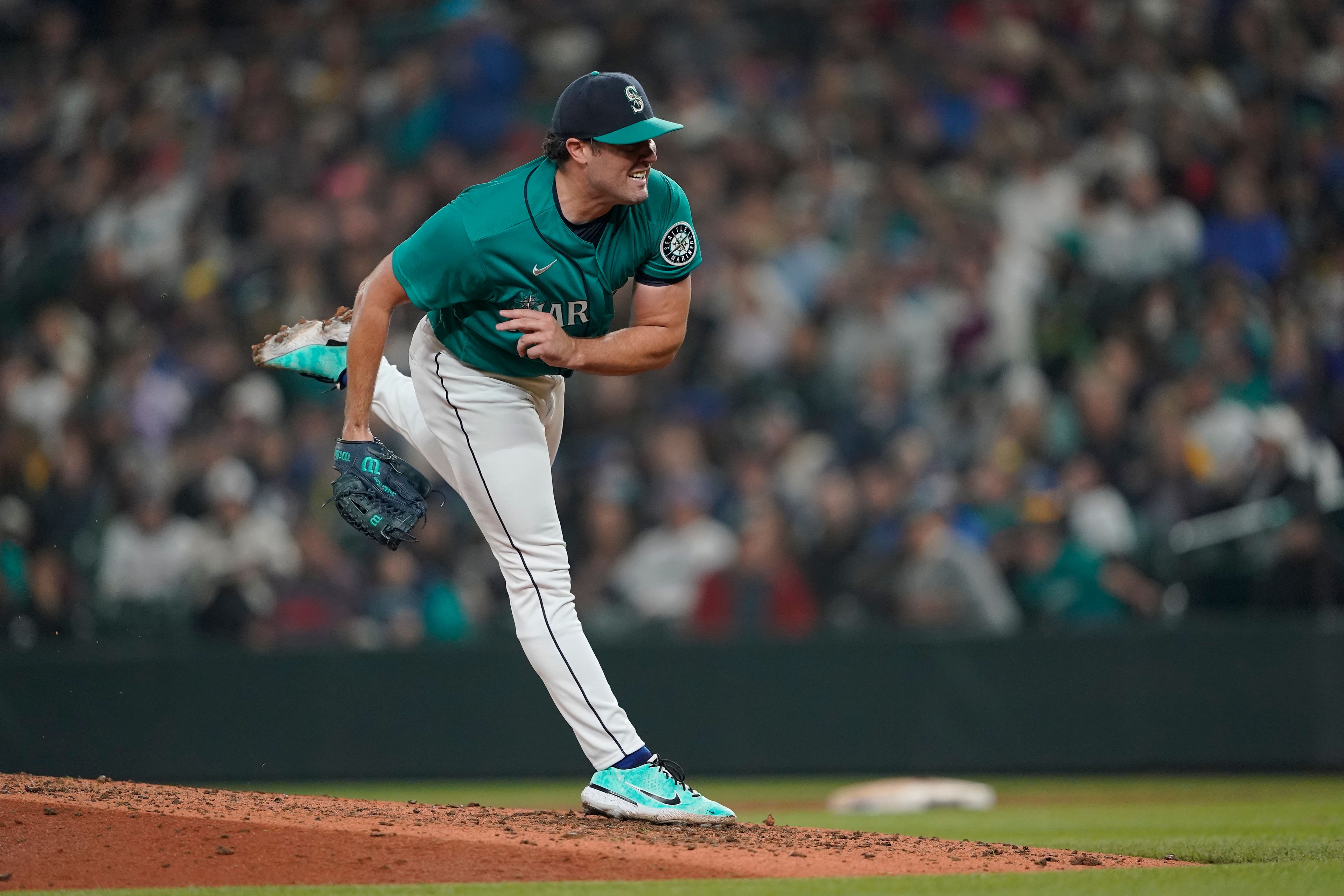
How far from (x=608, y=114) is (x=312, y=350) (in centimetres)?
133

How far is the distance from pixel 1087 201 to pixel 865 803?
416 cm

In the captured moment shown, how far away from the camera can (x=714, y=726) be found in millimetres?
8500

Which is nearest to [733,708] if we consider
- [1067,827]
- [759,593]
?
[759,593]

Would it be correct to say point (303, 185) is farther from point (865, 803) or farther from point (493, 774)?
point (865, 803)

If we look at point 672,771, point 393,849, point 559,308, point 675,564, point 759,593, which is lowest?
point 393,849

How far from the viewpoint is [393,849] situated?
3.75m

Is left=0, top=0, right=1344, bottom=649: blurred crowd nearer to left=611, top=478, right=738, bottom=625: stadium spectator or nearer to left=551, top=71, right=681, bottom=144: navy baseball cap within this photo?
left=611, top=478, right=738, bottom=625: stadium spectator

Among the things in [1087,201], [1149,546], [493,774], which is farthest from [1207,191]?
[493,774]

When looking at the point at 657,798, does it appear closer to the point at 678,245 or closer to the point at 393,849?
the point at 393,849

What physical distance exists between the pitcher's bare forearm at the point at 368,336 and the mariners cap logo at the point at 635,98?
742 millimetres

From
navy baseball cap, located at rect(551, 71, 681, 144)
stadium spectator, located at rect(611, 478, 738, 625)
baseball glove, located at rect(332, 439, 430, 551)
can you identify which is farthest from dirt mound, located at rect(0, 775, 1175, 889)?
stadium spectator, located at rect(611, 478, 738, 625)

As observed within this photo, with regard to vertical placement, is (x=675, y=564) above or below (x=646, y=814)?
above

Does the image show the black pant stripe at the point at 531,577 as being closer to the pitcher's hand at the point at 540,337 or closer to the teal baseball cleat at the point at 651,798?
the teal baseball cleat at the point at 651,798

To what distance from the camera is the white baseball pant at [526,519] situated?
4.10 metres
